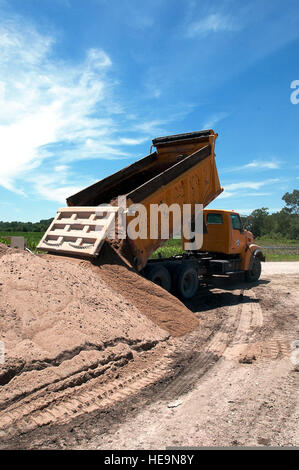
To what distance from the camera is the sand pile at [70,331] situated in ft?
13.3

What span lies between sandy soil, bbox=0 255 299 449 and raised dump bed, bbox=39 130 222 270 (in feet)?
4.42

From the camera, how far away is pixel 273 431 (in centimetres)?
359

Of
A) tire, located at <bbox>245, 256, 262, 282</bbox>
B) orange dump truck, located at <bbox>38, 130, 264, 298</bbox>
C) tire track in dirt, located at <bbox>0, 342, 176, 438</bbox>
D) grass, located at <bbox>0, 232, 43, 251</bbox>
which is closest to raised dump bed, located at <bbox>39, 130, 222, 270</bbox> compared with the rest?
orange dump truck, located at <bbox>38, 130, 264, 298</bbox>

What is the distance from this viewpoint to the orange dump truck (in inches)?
315

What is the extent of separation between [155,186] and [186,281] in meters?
3.08

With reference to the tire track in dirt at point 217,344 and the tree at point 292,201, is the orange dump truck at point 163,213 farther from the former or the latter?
the tree at point 292,201

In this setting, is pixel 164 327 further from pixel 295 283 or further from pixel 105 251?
pixel 295 283

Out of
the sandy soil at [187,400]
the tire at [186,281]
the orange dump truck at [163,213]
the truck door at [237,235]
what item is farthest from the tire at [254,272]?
the sandy soil at [187,400]

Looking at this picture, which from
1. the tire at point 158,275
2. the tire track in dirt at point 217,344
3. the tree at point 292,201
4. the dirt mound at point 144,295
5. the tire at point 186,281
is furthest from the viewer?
the tree at point 292,201

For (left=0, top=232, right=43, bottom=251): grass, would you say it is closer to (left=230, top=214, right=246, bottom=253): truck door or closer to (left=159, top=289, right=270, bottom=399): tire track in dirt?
(left=230, top=214, right=246, bottom=253): truck door

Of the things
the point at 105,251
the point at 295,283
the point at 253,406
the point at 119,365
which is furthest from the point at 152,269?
the point at 295,283

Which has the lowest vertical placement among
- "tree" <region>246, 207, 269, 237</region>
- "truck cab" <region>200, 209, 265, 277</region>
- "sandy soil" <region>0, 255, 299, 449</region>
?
"sandy soil" <region>0, 255, 299, 449</region>

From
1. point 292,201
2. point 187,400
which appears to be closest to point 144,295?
point 187,400

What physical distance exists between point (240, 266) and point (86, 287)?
7734mm
